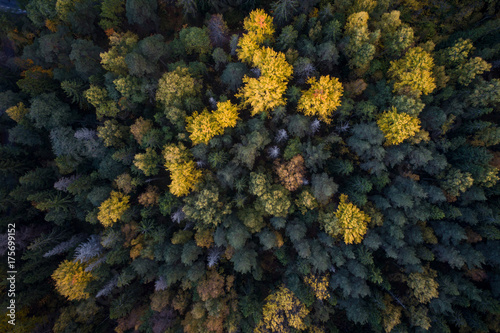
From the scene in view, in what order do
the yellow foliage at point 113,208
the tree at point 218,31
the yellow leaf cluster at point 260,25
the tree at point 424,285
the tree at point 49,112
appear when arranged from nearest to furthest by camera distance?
1. the tree at point 424,285
2. the yellow leaf cluster at point 260,25
3. the yellow foliage at point 113,208
4. the tree at point 218,31
5. the tree at point 49,112

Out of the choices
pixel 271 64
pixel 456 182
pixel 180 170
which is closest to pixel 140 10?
pixel 271 64

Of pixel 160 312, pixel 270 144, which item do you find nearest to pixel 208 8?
pixel 270 144

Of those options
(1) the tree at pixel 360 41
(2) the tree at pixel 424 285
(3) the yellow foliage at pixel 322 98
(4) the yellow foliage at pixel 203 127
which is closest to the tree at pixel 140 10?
(4) the yellow foliage at pixel 203 127

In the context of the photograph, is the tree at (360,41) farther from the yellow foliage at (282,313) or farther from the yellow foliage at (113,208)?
the yellow foliage at (113,208)

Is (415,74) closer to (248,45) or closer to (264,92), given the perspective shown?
(264,92)

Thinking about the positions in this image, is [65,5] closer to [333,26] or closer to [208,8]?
[208,8]

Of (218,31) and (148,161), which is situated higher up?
(218,31)
